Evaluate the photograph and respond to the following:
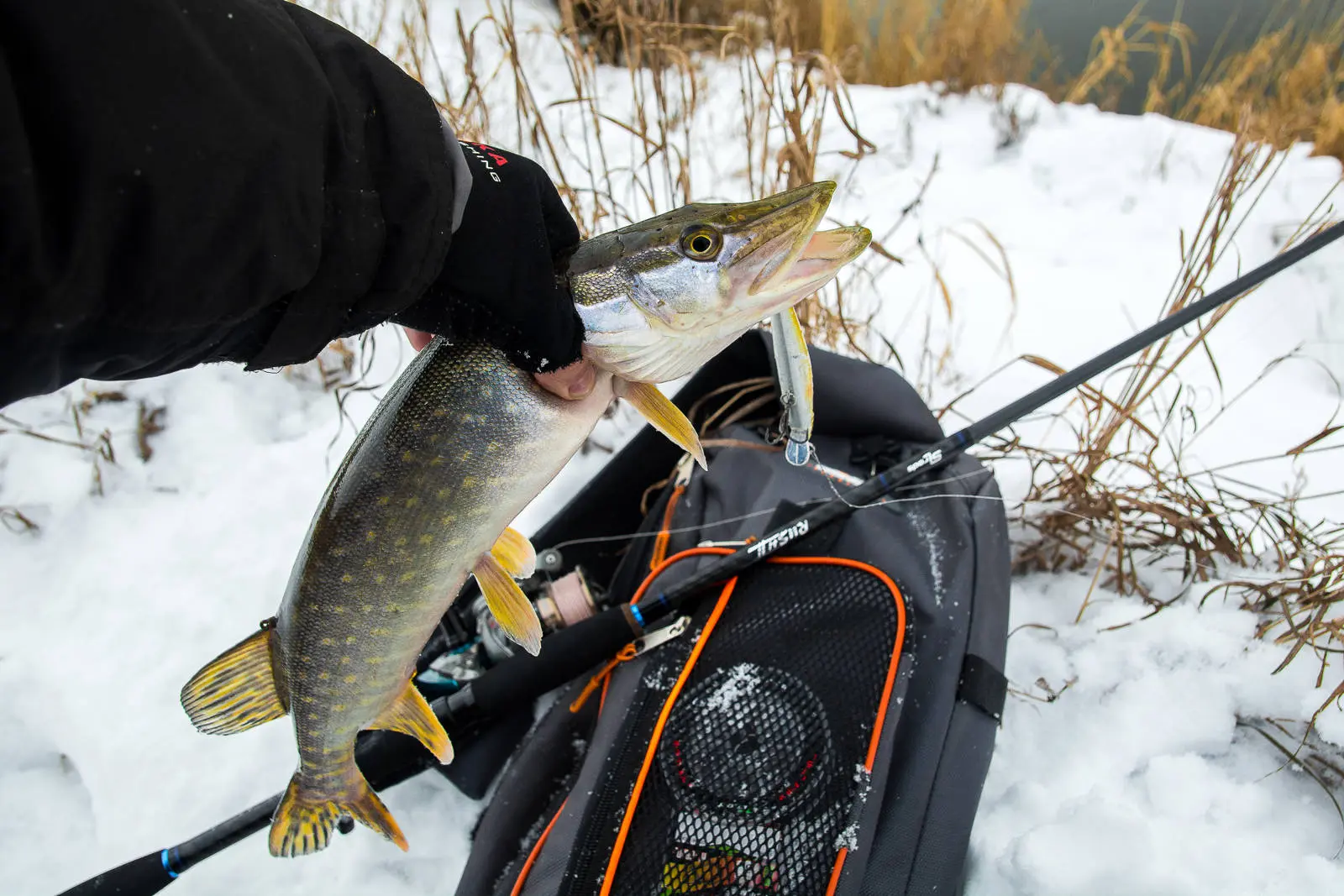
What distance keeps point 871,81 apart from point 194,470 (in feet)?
14.2

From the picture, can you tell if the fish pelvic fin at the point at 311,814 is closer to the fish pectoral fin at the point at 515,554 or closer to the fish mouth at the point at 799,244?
the fish pectoral fin at the point at 515,554

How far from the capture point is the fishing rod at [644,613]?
1.37 m

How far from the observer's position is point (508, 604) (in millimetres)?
1187

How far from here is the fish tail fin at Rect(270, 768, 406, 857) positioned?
1211 mm

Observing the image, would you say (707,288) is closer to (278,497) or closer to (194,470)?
(278,497)

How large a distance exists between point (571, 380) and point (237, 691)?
0.75 m

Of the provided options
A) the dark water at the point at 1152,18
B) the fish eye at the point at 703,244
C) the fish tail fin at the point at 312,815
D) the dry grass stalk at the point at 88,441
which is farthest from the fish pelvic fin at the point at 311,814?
the dark water at the point at 1152,18

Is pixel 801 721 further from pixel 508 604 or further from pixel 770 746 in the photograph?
pixel 508 604

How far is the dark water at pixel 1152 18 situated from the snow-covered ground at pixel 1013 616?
1746 millimetres

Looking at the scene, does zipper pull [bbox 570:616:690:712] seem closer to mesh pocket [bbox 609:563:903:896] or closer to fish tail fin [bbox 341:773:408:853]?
mesh pocket [bbox 609:563:903:896]

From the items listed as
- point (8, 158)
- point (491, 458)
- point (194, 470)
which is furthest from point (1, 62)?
point (194, 470)

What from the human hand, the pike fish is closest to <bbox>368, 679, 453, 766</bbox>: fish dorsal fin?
the pike fish

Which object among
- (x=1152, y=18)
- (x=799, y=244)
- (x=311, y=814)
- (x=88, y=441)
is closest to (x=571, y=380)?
(x=799, y=244)

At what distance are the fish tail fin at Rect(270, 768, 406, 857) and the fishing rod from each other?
0.13 m
